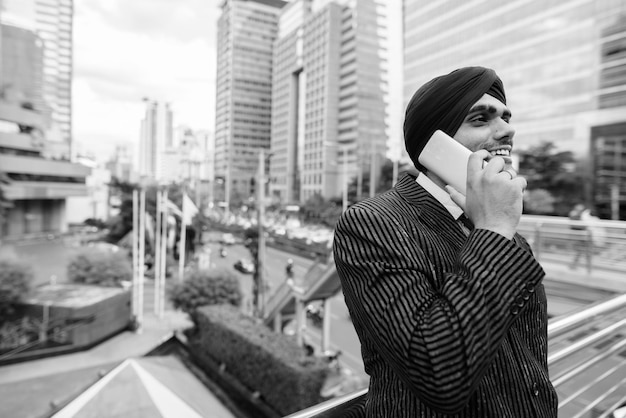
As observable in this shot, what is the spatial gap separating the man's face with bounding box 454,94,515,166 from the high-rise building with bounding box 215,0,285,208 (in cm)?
1012

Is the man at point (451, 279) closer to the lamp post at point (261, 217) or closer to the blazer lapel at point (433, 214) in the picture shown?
the blazer lapel at point (433, 214)

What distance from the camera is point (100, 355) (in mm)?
14508

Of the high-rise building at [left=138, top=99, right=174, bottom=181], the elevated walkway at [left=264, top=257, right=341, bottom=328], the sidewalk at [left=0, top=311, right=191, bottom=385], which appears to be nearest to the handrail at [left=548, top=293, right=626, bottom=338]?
the elevated walkway at [left=264, top=257, right=341, bottom=328]

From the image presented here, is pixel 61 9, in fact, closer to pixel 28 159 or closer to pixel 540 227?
pixel 28 159

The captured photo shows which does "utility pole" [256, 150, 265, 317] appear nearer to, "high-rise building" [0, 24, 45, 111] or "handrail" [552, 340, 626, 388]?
"handrail" [552, 340, 626, 388]

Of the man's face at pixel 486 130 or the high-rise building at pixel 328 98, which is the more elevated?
the high-rise building at pixel 328 98

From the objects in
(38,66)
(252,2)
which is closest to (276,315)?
(252,2)

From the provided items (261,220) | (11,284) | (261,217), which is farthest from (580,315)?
(11,284)

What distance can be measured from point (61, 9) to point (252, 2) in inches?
522

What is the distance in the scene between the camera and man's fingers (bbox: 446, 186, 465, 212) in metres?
0.67

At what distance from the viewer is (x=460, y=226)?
0.74 m

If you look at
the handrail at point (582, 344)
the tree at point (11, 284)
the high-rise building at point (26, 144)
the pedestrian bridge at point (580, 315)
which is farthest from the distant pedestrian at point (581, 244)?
the high-rise building at point (26, 144)

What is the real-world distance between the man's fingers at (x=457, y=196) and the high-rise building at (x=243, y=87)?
1016 centimetres

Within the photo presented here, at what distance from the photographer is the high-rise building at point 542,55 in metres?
25.0
